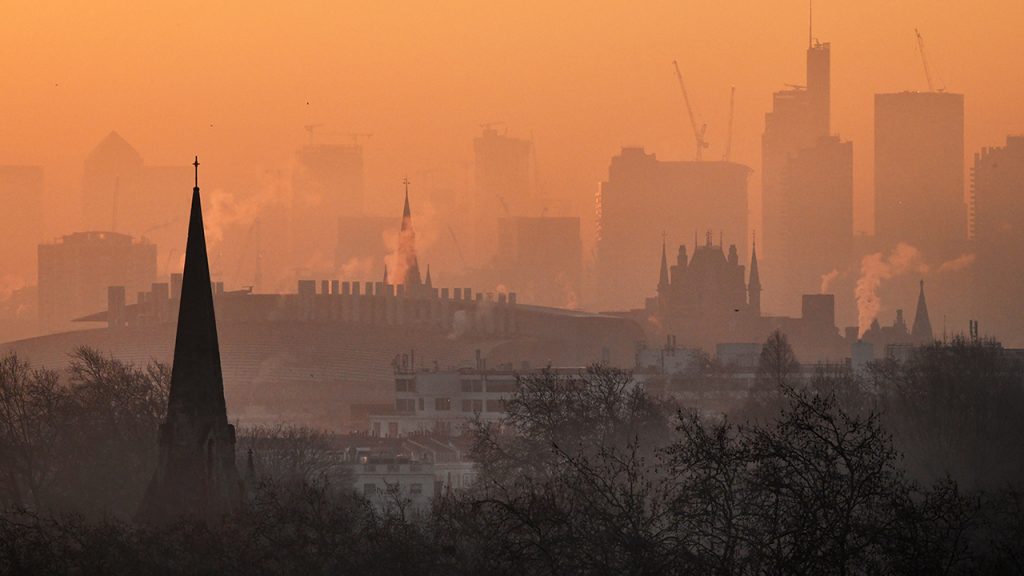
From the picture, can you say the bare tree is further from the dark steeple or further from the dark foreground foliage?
the dark steeple

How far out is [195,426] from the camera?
291 ft

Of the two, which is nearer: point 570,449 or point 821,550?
point 821,550

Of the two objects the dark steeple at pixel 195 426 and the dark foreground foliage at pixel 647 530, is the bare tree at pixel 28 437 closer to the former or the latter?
the dark foreground foliage at pixel 647 530

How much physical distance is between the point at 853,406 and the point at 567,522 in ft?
231

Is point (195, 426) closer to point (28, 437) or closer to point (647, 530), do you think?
point (647, 530)

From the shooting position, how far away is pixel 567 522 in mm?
77500

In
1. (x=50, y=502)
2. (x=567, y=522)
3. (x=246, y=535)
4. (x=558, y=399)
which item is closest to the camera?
(x=567, y=522)

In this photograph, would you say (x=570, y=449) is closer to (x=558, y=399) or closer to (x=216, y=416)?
(x=558, y=399)

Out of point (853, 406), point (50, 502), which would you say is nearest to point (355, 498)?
point (50, 502)

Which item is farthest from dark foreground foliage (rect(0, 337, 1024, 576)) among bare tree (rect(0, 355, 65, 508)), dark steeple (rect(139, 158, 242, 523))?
bare tree (rect(0, 355, 65, 508))

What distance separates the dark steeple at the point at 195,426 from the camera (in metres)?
88.1

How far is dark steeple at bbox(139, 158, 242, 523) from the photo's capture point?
3469 inches

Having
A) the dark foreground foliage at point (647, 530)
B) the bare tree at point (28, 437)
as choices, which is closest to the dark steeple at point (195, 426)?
the dark foreground foliage at point (647, 530)

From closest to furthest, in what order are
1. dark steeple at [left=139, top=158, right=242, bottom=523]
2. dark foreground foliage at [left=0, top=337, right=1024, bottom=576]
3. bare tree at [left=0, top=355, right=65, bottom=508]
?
dark foreground foliage at [left=0, top=337, right=1024, bottom=576]
dark steeple at [left=139, top=158, right=242, bottom=523]
bare tree at [left=0, top=355, right=65, bottom=508]
